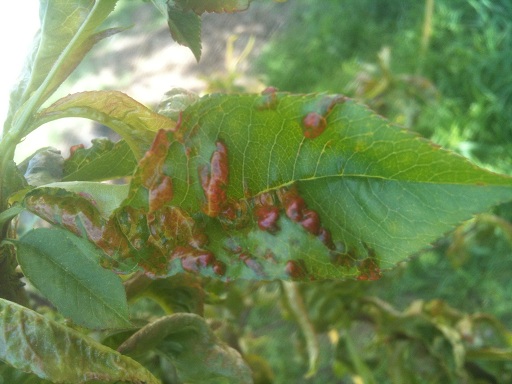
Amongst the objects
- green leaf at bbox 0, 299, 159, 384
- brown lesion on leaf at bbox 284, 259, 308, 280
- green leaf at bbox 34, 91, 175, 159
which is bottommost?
green leaf at bbox 0, 299, 159, 384

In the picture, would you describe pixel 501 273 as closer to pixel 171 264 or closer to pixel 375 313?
pixel 375 313

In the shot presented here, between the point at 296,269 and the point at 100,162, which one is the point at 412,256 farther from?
the point at 100,162

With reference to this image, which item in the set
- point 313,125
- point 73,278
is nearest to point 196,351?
point 73,278

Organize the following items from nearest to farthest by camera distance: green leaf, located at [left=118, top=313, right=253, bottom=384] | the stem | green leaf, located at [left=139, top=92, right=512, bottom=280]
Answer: green leaf, located at [left=139, top=92, right=512, bottom=280], green leaf, located at [left=118, top=313, right=253, bottom=384], the stem

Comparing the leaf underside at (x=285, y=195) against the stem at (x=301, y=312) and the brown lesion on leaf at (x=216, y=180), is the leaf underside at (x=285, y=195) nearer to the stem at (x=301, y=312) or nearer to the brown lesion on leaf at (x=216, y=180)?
the brown lesion on leaf at (x=216, y=180)

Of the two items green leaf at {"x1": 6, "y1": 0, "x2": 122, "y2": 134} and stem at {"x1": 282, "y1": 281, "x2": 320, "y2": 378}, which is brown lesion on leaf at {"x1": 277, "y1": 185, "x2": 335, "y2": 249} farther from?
stem at {"x1": 282, "y1": 281, "x2": 320, "y2": 378}

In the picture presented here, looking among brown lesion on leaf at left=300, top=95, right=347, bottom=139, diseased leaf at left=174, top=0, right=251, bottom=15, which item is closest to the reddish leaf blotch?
brown lesion on leaf at left=300, top=95, right=347, bottom=139

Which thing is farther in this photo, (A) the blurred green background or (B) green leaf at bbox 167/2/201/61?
(A) the blurred green background
